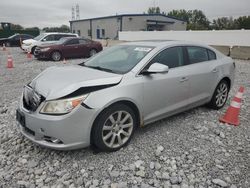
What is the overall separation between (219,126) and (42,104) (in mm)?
3065

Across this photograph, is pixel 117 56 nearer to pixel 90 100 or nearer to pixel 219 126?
pixel 90 100

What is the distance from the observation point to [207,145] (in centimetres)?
371

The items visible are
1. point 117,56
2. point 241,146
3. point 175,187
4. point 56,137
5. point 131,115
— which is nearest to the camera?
point 175,187

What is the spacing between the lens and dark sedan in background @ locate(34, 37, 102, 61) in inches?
530

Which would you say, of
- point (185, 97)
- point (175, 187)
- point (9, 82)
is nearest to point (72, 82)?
point (175, 187)

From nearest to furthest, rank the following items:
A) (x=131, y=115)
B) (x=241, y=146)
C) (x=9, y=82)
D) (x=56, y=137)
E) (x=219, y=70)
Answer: (x=56, y=137)
(x=131, y=115)
(x=241, y=146)
(x=219, y=70)
(x=9, y=82)

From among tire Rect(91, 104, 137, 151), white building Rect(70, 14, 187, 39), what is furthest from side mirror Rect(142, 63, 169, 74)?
white building Rect(70, 14, 187, 39)

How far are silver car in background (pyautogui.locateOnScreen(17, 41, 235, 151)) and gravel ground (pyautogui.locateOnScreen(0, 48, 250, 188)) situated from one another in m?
0.30

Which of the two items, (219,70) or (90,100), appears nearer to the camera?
(90,100)

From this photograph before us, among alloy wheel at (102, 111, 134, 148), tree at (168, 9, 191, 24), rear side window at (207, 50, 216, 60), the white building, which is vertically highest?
tree at (168, 9, 191, 24)

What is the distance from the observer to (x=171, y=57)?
412 cm

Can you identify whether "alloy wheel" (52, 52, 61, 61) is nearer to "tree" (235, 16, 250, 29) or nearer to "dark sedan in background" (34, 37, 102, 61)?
"dark sedan in background" (34, 37, 102, 61)

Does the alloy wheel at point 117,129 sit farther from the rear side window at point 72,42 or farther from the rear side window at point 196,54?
the rear side window at point 72,42

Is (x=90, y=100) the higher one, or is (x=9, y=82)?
(x=90, y=100)
